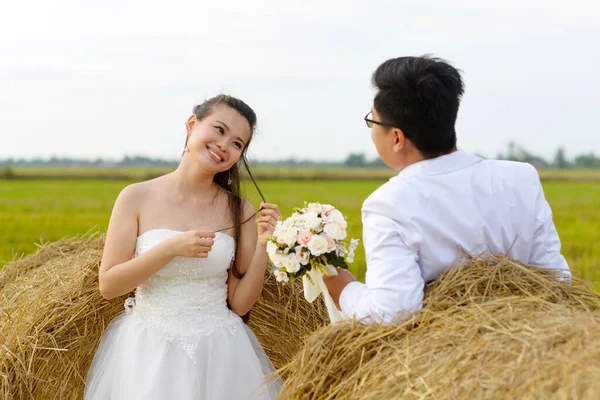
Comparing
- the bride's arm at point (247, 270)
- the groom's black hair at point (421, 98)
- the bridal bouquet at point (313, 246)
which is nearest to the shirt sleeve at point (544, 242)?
the groom's black hair at point (421, 98)

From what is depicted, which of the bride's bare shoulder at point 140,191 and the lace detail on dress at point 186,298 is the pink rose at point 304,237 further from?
the bride's bare shoulder at point 140,191

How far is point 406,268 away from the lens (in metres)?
2.46

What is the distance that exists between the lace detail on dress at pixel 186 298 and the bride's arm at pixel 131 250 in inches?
7.4

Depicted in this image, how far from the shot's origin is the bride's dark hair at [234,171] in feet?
12.0

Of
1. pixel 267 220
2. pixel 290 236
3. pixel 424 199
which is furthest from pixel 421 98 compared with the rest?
pixel 267 220

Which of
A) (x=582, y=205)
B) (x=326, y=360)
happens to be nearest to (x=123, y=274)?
(x=326, y=360)

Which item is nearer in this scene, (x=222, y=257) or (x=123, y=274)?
(x=123, y=274)

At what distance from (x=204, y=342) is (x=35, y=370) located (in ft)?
3.02

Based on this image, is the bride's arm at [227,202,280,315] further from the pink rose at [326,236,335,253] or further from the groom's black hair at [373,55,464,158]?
the groom's black hair at [373,55,464,158]

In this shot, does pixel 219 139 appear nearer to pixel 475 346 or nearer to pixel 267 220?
pixel 267 220

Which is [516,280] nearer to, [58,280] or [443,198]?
[443,198]

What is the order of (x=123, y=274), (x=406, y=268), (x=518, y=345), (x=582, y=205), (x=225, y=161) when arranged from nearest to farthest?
(x=518, y=345)
(x=406, y=268)
(x=123, y=274)
(x=225, y=161)
(x=582, y=205)

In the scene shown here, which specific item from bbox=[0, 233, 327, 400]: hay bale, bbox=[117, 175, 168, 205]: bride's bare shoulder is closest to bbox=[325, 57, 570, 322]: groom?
bbox=[117, 175, 168, 205]: bride's bare shoulder

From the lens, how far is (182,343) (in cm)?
354
